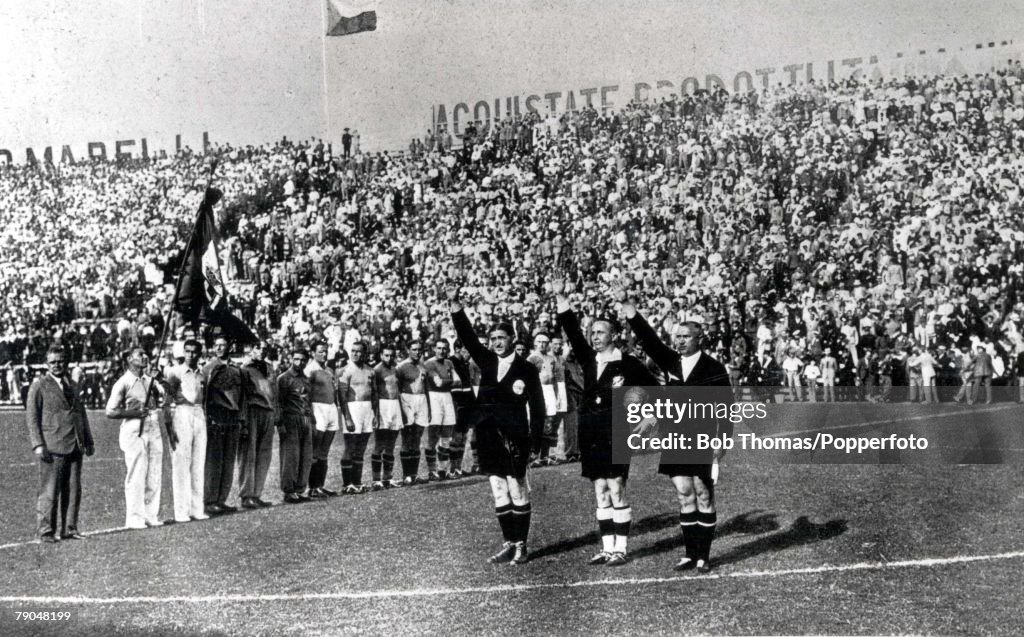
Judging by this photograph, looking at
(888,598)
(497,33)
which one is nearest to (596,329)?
(888,598)

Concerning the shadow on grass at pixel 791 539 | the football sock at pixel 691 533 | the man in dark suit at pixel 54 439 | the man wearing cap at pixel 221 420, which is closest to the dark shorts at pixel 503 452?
the football sock at pixel 691 533

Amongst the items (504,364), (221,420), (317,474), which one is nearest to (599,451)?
(504,364)

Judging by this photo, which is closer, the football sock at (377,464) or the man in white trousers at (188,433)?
the man in white trousers at (188,433)

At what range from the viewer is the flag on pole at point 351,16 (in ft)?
26.1

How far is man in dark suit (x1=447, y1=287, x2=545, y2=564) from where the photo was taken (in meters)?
6.06

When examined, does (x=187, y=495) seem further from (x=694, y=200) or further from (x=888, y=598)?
(x=694, y=200)

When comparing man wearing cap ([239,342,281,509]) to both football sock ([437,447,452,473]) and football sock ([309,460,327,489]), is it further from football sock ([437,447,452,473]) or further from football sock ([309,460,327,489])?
football sock ([437,447,452,473])

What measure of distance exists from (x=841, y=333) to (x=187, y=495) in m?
9.17

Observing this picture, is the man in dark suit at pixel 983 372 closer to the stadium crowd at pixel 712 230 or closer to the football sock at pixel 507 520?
the stadium crowd at pixel 712 230

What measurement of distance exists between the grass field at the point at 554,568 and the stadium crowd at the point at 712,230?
5268mm

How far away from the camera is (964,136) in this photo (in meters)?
14.2

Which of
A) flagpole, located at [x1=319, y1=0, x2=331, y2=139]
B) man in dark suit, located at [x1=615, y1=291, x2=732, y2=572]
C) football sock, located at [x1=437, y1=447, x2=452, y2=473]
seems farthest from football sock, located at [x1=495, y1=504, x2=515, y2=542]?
flagpole, located at [x1=319, y1=0, x2=331, y2=139]

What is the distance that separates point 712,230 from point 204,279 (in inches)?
331

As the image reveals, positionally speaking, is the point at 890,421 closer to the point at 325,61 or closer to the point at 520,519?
the point at 520,519
